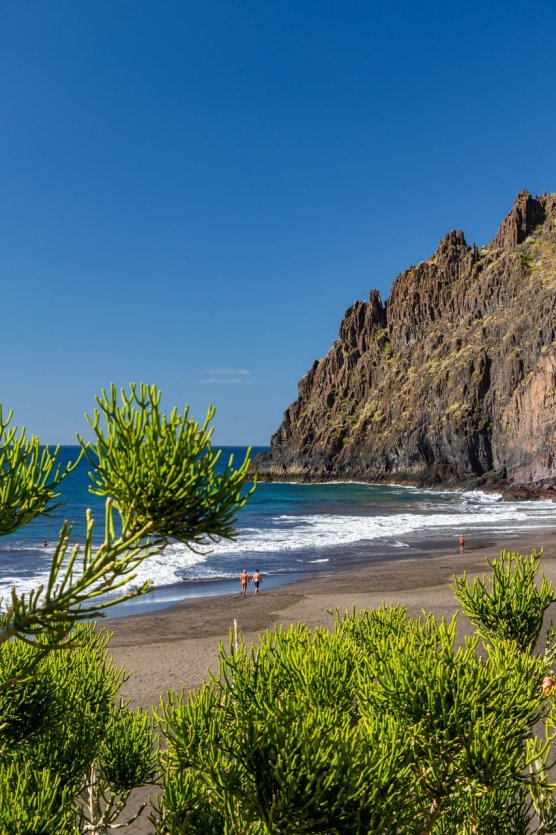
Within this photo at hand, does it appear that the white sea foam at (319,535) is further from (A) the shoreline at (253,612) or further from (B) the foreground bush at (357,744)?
(B) the foreground bush at (357,744)

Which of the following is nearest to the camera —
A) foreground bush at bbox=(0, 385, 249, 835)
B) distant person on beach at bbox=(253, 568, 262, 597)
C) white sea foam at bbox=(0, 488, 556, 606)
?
foreground bush at bbox=(0, 385, 249, 835)

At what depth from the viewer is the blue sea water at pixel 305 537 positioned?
36.3 meters

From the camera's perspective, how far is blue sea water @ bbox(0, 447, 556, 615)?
36.3 metres

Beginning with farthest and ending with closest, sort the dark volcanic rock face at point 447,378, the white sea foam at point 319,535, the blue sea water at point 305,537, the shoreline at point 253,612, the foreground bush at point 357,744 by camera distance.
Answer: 1. the dark volcanic rock face at point 447,378
2. the white sea foam at point 319,535
3. the blue sea water at point 305,537
4. the shoreline at point 253,612
5. the foreground bush at point 357,744

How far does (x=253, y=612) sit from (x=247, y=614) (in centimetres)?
43

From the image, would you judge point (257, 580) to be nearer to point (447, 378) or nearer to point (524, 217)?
Answer: point (447, 378)

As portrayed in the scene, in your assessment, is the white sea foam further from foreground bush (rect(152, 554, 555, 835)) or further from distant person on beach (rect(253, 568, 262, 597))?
foreground bush (rect(152, 554, 555, 835))

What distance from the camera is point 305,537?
53781 mm

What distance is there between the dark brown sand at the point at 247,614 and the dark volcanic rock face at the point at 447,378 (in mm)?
57074

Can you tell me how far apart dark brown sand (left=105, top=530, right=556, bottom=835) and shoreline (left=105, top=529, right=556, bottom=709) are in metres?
0.03

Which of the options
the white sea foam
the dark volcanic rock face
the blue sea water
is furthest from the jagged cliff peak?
the white sea foam

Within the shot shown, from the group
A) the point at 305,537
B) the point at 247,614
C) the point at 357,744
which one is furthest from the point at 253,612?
the point at 305,537

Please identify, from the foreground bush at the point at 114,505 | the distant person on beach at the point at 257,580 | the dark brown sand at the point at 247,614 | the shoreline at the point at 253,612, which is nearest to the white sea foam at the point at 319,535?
the shoreline at the point at 253,612

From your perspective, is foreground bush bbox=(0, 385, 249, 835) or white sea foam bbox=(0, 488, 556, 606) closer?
foreground bush bbox=(0, 385, 249, 835)
